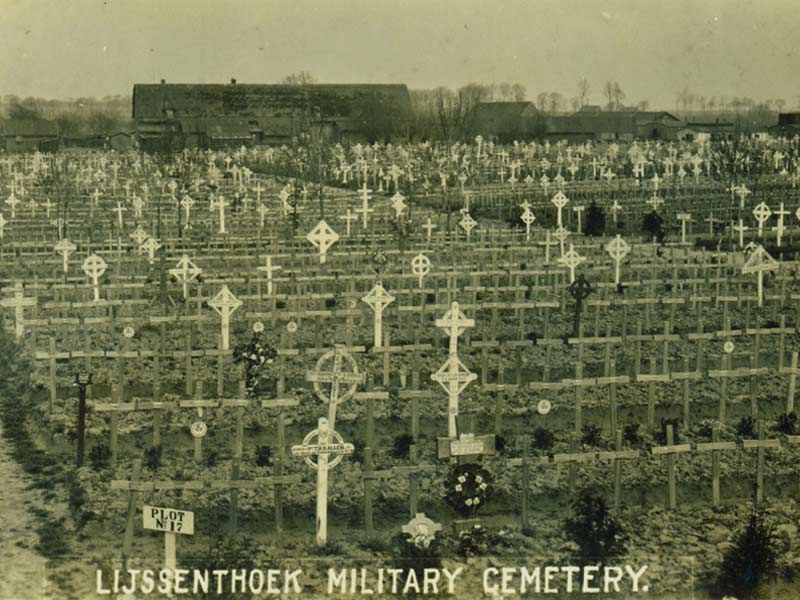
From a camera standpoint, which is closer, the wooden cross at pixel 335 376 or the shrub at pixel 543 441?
the wooden cross at pixel 335 376

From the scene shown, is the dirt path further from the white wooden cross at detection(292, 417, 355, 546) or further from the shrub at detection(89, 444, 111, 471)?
the white wooden cross at detection(292, 417, 355, 546)

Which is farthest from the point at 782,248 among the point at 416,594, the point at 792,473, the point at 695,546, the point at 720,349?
the point at 416,594

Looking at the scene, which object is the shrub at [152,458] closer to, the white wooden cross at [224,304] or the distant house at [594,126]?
the white wooden cross at [224,304]

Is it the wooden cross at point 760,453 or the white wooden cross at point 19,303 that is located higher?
the white wooden cross at point 19,303

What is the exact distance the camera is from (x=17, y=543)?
30.0ft

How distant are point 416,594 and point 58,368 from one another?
850 cm

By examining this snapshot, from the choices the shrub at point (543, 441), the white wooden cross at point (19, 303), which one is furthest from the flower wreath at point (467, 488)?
the white wooden cross at point (19, 303)

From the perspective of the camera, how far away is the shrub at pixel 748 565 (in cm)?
851

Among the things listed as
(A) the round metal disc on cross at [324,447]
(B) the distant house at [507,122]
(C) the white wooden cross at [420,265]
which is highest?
(B) the distant house at [507,122]

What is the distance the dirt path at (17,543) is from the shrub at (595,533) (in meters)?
4.71

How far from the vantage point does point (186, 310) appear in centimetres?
1766

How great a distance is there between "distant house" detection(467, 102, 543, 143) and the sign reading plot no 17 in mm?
64732

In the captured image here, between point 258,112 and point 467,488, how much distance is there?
63.2 m

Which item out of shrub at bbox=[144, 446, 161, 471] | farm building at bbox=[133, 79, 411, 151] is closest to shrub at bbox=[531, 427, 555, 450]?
shrub at bbox=[144, 446, 161, 471]
